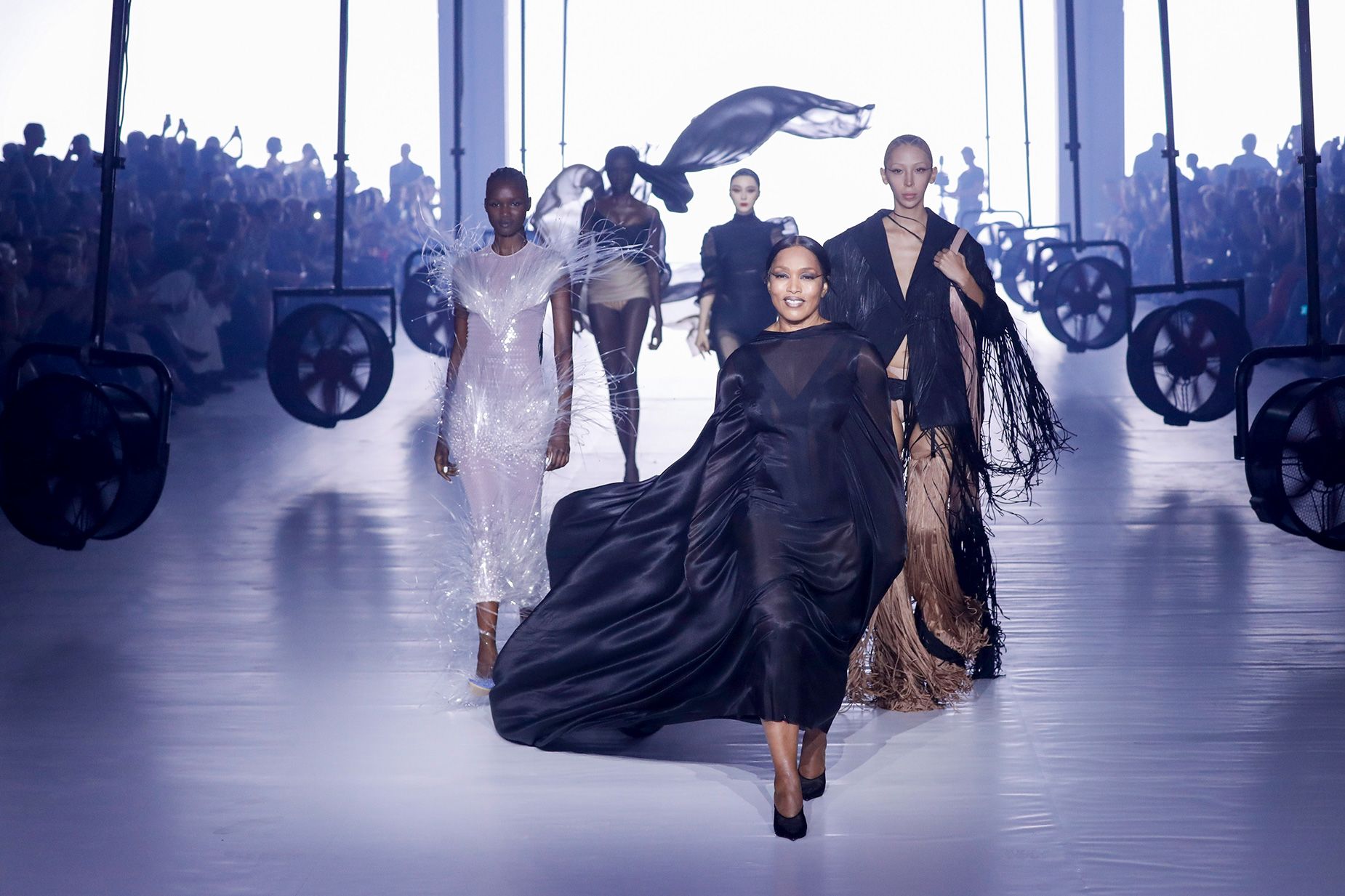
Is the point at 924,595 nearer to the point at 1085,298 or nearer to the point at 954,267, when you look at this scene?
the point at 954,267

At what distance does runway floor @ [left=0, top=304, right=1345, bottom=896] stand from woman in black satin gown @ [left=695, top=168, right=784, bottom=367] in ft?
5.12

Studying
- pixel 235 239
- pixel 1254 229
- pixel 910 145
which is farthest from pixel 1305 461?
pixel 235 239

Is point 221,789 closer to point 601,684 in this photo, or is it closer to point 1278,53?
point 601,684

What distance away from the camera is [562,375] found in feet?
12.2

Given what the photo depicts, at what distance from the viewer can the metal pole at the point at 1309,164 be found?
5.06 metres

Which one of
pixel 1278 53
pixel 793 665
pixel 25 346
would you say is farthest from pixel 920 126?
pixel 793 665

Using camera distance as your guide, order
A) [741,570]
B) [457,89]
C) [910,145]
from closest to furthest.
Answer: [741,570] → [910,145] → [457,89]

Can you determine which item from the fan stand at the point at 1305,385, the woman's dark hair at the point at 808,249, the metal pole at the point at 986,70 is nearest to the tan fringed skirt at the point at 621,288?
the fan stand at the point at 1305,385

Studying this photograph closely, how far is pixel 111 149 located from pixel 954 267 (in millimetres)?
3157

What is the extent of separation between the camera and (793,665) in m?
2.65

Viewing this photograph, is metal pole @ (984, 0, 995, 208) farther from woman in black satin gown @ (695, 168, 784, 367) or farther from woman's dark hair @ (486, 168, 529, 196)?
woman's dark hair @ (486, 168, 529, 196)

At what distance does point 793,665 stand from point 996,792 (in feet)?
1.73

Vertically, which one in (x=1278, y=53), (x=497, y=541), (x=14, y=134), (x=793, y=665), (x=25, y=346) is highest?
(x=1278, y=53)

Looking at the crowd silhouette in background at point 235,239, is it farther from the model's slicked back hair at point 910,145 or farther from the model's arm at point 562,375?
the model's slicked back hair at point 910,145
